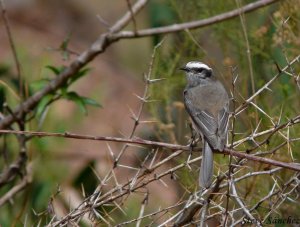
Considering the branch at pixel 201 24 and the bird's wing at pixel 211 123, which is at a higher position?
the branch at pixel 201 24

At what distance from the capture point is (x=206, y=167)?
13.4 feet

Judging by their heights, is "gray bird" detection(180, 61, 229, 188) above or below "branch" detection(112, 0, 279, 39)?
below

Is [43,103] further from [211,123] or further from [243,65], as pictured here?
[243,65]

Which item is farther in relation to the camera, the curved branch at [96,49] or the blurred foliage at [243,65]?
the curved branch at [96,49]

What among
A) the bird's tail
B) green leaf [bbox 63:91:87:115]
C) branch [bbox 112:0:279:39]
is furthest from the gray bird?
green leaf [bbox 63:91:87:115]

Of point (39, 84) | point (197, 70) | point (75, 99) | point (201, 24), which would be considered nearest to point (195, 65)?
point (197, 70)

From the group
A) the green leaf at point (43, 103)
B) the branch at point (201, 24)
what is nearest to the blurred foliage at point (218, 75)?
the green leaf at point (43, 103)

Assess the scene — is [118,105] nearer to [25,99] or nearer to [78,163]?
[78,163]

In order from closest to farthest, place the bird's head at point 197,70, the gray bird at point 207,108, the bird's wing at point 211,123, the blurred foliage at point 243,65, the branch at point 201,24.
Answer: the gray bird at point 207,108 → the bird's wing at point 211,123 → the blurred foliage at point 243,65 → the branch at point 201,24 → the bird's head at point 197,70

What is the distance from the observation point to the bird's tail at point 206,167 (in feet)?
12.7

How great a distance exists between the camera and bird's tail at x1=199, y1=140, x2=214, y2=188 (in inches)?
153

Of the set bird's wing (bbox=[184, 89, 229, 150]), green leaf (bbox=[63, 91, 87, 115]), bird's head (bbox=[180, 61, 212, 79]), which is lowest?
bird's wing (bbox=[184, 89, 229, 150])

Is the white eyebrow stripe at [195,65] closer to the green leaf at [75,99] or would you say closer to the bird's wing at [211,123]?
the bird's wing at [211,123]

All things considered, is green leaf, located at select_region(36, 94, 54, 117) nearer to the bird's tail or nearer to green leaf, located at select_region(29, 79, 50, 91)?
green leaf, located at select_region(29, 79, 50, 91)
